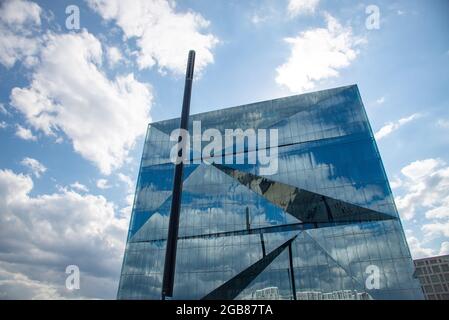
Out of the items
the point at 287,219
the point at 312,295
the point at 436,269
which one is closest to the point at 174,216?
the point at 287,219

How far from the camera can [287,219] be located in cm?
2525

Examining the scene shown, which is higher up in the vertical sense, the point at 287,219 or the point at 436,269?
the point at 436,269

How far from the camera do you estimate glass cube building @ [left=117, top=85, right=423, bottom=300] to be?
22219 millimetres

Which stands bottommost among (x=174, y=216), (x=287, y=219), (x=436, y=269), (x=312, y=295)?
(x=312, y=295)

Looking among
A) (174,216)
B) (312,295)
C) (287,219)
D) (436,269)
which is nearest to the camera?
(174,216)

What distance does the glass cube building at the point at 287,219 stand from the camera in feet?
72.9

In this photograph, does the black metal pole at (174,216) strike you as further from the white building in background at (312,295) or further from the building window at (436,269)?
the building window at (436,269)

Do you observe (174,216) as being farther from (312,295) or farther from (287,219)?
(312,295)

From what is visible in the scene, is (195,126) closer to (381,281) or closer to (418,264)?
(381,281)

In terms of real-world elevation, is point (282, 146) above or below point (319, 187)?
above
